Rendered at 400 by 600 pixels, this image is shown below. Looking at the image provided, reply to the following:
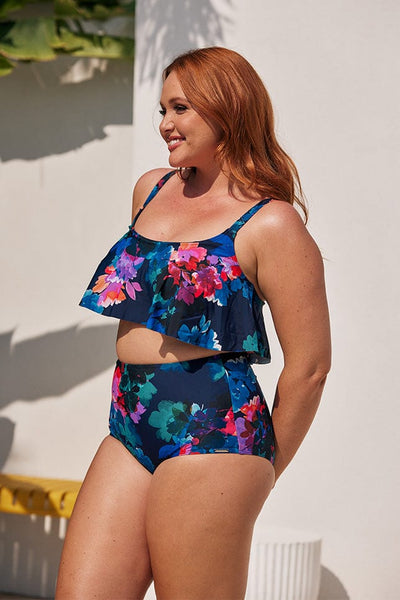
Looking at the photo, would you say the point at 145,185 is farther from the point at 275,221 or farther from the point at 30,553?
the point at 30,553

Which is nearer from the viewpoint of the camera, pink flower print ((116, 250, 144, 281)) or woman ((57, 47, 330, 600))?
woman ((57, 47, 330, 600))

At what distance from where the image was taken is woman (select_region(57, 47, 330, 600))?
6.63ft

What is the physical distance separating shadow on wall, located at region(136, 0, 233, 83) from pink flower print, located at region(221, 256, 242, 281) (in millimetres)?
2274

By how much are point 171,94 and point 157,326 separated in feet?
1.80

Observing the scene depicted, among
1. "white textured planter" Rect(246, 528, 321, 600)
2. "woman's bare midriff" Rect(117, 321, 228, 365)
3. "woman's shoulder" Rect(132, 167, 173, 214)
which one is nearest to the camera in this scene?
"woman's bare midriff" Rect(117, 321, 228, 365)

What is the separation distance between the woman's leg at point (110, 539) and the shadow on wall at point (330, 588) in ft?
7.31

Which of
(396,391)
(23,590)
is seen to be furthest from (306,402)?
(23,590)

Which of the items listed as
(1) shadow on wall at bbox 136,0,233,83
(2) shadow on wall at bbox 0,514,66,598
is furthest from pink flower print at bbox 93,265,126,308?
(2) shadow on wall at bbox 0,514,66,598

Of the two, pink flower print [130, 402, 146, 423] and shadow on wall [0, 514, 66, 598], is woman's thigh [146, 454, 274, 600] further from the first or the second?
shadow on wall [0, 514, 66, 598]

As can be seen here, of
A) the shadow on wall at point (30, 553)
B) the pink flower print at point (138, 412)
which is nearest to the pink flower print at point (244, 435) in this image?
the pink flower print at point (138, 412)

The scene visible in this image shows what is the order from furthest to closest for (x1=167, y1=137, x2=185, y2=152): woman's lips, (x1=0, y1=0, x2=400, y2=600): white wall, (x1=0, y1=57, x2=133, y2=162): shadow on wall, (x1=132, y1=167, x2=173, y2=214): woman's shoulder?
(x1=0, y1=57, x2=133, y2=162): shadow on wall → (x1=0, y1=0, x2=400, y2=600): white wall → (x1=132, y1=167, x2=173, y2=214): woman's shoulder → (x1=167, y1=137, x2=185, y2=152): woman's lips

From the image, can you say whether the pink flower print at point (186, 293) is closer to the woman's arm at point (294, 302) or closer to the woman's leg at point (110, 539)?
the woman's arm at point (294, 302)

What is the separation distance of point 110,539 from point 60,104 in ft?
11.1

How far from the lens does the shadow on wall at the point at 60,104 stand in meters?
4.96
